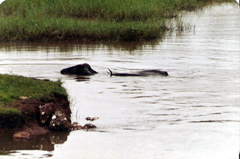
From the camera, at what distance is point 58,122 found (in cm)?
784

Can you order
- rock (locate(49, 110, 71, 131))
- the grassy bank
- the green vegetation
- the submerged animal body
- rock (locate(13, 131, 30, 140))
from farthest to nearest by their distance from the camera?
the grassy bank
the submerged animal body
the green vegetation
rock (locate(49, 110, 71, 131))
rock (locate(13, 131, 30, 140))

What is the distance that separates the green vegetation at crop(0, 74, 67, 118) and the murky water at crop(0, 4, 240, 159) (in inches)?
17.1

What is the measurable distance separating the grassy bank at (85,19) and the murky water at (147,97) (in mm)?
607

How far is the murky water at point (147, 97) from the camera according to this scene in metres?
7.25

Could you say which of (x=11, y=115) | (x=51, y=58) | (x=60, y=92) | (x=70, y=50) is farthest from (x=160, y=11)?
(x=11, y=115)

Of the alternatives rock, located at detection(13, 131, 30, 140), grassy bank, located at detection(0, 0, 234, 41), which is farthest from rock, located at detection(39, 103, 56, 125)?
grassy bank, located at detection(0, 0, 234, 41)

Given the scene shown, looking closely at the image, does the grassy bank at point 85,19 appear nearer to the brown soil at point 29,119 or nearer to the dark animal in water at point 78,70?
the dark animal in water at point 78,70

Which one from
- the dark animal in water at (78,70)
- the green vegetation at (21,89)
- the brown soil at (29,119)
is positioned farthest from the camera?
the dark animal in water at (78,70)

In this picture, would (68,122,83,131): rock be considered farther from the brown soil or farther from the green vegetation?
the green vegetation

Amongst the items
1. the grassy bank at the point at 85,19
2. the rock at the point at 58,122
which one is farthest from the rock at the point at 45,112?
the grassy bank at the point at 85,19

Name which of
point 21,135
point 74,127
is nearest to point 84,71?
point 74,127

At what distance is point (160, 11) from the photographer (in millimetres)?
20125

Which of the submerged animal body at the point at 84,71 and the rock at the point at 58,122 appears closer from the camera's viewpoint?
the rock at the point at 58,122

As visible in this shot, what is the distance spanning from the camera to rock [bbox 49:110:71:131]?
782 centimetres
